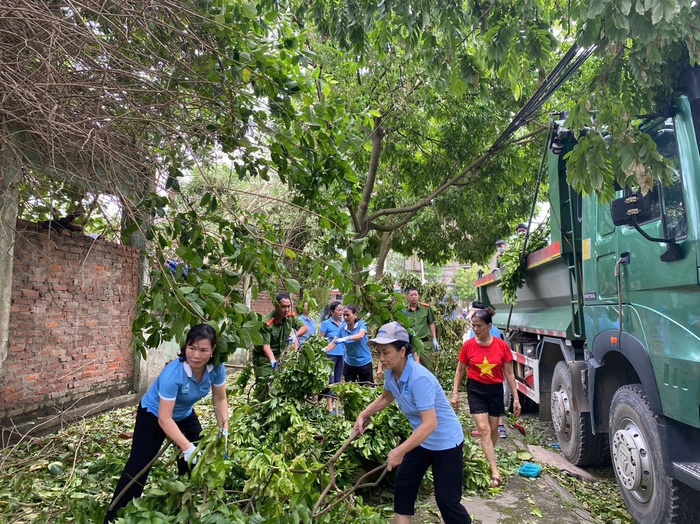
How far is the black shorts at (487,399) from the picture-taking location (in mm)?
4836

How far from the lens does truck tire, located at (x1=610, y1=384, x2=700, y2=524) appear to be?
340 centimetres

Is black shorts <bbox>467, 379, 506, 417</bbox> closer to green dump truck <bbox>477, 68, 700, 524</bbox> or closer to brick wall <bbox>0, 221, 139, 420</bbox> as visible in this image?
green dump truck <bbox>477, 68, 700, 524</bbox>

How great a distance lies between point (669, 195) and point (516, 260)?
3513 mm

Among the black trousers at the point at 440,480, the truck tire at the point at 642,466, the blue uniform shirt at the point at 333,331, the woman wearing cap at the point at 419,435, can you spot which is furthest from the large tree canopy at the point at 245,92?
the blue uniform shirt at the point at 333,331

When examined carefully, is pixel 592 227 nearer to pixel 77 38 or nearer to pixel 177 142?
pixel 177 142

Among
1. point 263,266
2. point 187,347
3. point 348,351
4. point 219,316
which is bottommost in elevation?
point 348,351

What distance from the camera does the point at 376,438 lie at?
427 centimetres

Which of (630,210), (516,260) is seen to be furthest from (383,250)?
(630,210)

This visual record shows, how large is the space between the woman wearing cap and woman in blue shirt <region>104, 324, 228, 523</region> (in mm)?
1010

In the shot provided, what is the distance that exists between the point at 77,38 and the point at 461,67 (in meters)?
2.65

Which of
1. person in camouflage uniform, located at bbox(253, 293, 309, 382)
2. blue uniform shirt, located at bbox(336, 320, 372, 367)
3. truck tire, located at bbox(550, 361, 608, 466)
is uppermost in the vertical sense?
person in camouflage uniform, located at bbox(253, 293, 309, 382)

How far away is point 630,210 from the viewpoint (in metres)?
3.31

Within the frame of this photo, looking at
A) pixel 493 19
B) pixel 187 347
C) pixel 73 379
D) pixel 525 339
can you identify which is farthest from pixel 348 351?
pixel 493 19

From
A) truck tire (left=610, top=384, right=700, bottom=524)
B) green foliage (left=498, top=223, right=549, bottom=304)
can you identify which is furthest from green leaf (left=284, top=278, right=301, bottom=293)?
green foliage (left=498, top=223, right=549, bottom=304)
